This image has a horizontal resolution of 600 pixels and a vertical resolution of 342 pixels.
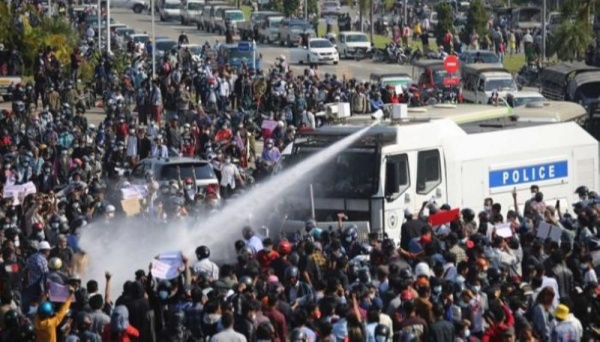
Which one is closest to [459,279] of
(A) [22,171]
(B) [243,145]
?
(A) [22,171]

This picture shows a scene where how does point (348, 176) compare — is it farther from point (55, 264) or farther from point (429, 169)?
point (55, 264)

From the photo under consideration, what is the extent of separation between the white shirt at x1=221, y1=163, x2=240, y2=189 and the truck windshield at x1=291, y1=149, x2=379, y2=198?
6816mm

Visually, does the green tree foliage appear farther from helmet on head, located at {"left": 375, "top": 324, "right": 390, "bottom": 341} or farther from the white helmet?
helmet on head, located at {"left": 375, "top": 324, "right": 390, "bottom": 341}

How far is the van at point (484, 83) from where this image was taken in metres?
48.7

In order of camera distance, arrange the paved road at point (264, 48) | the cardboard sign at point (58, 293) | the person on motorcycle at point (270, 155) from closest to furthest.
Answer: the cardboard sign at point (58, 293)
the person on motorcycle at point (270, 155)
the paved road at point (264, 48)

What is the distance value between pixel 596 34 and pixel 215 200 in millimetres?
41794

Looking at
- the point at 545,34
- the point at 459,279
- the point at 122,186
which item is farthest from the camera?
the point at 545,34

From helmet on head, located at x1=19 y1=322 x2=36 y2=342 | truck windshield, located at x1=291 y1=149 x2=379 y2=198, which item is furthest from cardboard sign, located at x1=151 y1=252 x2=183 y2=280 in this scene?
truck windshield, located at x1=291 y1=149 x2=379 y2=198

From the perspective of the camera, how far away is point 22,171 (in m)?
33.8

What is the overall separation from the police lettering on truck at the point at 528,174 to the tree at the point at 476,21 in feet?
131

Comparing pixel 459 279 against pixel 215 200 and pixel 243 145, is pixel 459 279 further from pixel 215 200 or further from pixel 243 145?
pixel 243 145


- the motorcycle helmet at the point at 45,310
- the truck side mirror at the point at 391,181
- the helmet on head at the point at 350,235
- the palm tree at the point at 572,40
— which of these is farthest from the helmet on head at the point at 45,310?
the palm tree at the point at 572,40

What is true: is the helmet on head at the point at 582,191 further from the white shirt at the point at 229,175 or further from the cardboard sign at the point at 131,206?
the white shirt at the point at 229,175

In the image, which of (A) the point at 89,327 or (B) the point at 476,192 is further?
(B) the point at 476,192
